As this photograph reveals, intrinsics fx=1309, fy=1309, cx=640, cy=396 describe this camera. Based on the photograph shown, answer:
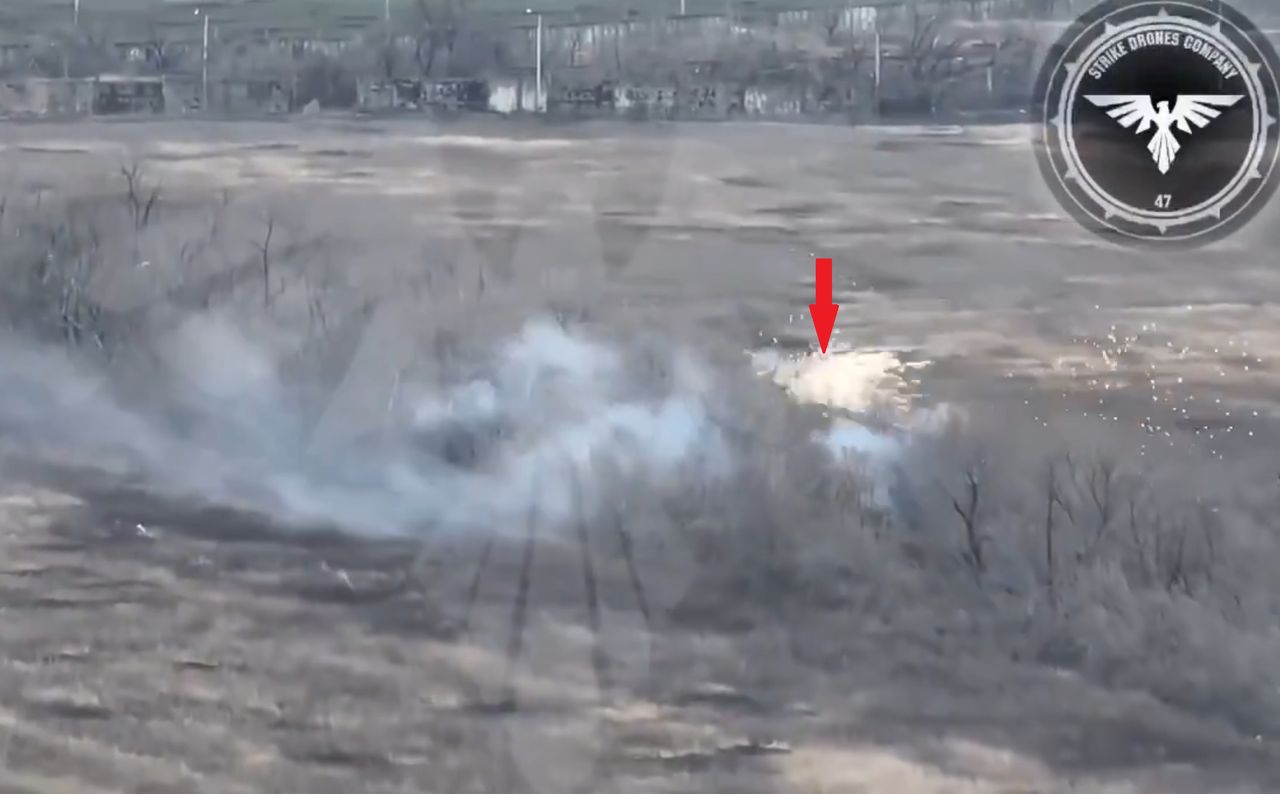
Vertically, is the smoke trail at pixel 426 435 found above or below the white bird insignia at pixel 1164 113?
below

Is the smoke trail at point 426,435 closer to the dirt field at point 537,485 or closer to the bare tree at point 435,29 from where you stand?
the dirt field at point 537,485

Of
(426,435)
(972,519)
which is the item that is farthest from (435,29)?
(972,519)

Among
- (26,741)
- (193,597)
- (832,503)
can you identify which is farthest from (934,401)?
(26,741)

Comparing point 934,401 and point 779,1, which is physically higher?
point 779,1

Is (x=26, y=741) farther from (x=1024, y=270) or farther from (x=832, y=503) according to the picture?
(x=1024, y=270)
